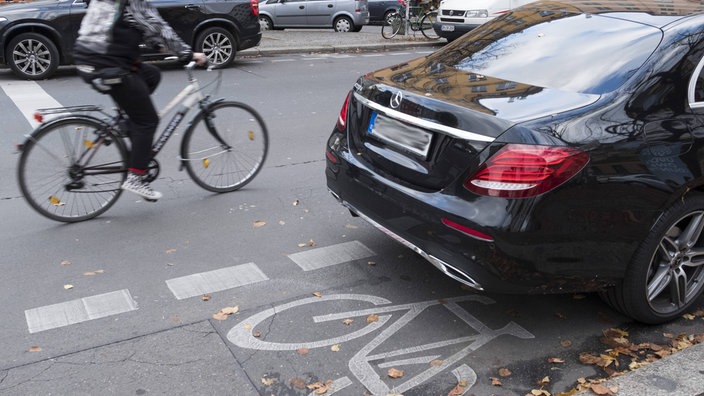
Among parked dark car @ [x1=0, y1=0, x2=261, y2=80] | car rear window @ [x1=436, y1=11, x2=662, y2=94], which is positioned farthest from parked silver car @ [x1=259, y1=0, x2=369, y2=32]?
car rear window @ [x1=436, y1=11, x2=662, y2=94]

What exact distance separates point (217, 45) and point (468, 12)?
282 inches

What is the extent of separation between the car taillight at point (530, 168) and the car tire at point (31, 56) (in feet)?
31.4

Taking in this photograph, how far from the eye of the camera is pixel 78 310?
12.9 feet

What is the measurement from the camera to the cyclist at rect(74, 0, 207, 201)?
4.78 metres

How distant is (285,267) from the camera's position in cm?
455

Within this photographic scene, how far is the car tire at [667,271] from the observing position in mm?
3621

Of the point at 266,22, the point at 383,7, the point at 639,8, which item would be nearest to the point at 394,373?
the point at 639,8

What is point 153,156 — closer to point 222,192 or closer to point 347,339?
point 222,192

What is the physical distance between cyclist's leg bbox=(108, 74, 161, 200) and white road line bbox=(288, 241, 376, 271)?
1419 millimetres

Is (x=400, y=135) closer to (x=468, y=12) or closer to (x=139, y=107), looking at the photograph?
(x=139, y=107)

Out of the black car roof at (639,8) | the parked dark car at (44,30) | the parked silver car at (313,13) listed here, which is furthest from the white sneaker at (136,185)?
the parked silver car at (313,13)

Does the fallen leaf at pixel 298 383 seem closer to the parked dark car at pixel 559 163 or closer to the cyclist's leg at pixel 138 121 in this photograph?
the parked dark car at pixel 559 163

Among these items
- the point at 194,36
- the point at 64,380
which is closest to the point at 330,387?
the point at 64,380

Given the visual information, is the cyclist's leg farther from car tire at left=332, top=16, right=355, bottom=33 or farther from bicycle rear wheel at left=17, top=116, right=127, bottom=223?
car tire at left=332, top=16, right=355, bottom=33
